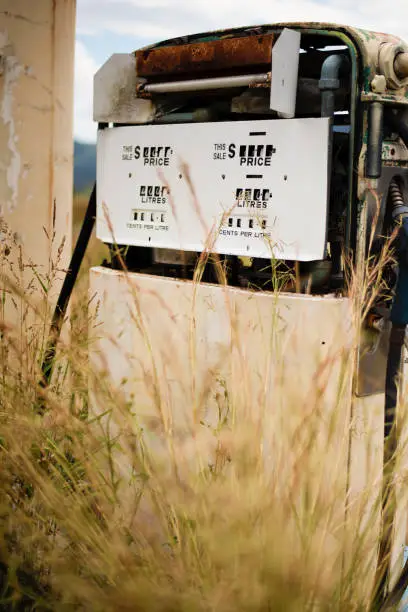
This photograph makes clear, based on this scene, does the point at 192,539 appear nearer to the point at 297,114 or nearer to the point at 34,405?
the point at 34,405

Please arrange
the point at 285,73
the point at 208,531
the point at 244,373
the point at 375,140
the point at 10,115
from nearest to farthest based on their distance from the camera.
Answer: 1. the point at 208,531
2. the point at 244,373
3. the point at 375,140
4. the point at 285,73
5. the point at 10,115

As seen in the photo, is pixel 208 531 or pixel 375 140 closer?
pixel 208 531

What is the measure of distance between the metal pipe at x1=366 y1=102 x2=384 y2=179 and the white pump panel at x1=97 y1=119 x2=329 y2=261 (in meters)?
0.14

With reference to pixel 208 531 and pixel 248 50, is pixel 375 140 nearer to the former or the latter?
pixel 248 50

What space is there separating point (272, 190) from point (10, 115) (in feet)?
5.09

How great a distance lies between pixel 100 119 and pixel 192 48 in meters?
0.61

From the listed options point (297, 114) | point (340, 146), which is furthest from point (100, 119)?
point (340, 146)

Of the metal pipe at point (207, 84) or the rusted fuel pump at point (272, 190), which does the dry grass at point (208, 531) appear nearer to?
the rusted fuel pump at point (272, 190)

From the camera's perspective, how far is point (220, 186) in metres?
3.14

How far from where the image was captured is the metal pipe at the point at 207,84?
2.93m

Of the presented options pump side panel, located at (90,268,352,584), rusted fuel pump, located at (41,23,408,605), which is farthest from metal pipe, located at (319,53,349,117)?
pump side panel, located at (90,268,352,584)

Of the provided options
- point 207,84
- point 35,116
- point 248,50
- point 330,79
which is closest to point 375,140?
point 330,79

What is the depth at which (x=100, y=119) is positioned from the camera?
3.64m

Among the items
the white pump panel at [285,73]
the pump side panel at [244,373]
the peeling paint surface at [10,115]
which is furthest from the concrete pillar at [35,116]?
the white pump panel at [285,73]
